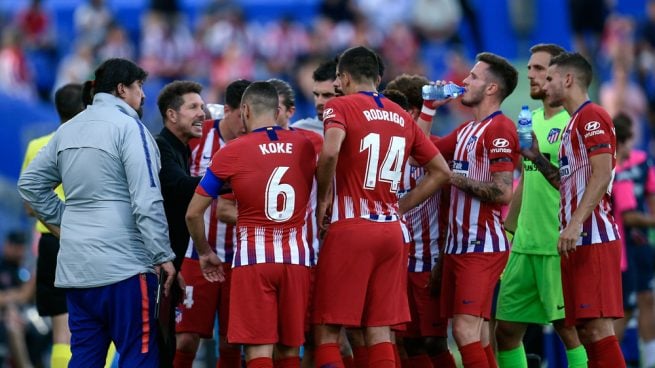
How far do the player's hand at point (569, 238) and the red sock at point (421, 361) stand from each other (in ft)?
5.53

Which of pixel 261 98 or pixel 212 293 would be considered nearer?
pixel 261 98

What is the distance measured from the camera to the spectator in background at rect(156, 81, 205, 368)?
912 centimetres

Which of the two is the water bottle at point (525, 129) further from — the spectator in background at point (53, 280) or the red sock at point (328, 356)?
the spectator in background at point (53, 280)

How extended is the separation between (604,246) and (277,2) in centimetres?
1628

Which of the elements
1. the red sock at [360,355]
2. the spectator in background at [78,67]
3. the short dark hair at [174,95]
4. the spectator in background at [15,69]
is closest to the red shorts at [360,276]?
the red sock at [360,355]

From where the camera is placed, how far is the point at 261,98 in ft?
28.9

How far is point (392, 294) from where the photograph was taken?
888cm

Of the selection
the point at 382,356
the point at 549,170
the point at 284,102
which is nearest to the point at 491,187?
the point at 549,170

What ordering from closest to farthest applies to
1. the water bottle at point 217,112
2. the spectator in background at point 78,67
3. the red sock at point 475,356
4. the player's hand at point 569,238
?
the player's hand at point 569,238 < the red sock at point 475,356 < the water bottle at point 217,112 < the spectator in background at point 78,67

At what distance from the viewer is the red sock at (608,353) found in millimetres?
9055

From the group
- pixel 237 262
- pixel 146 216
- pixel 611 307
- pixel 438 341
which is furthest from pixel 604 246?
pixel 146 216

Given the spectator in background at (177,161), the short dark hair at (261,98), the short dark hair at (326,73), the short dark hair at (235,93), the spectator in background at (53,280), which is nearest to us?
the short dark hair at (261,98)

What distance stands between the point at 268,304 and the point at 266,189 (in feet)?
2.71

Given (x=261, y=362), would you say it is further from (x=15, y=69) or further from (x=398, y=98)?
(x=15, y=69)
